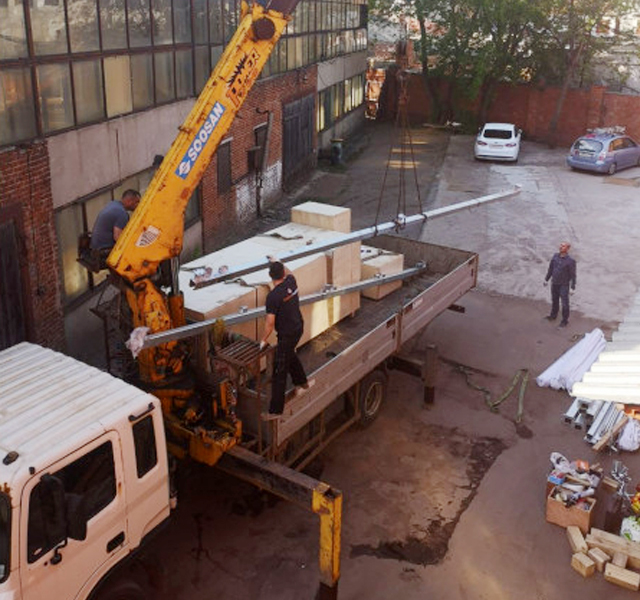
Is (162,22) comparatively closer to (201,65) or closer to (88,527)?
(201,65)

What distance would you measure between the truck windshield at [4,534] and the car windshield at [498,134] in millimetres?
27091

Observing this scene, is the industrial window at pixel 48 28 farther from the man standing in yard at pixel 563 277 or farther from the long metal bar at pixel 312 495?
the man standing in yard at pixel 563 277

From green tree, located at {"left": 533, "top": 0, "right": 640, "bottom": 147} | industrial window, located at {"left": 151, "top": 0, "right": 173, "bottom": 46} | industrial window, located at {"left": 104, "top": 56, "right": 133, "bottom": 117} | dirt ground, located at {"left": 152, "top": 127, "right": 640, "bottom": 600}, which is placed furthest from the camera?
green tree, located at {"left": 533, "top": 0, "right": 640, "bottom": 147}

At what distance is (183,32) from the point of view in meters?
15.1

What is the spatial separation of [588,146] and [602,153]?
61 centimetres

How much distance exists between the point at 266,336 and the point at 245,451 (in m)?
1.17

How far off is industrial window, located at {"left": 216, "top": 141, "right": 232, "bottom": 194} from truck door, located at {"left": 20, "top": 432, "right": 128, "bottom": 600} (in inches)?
497

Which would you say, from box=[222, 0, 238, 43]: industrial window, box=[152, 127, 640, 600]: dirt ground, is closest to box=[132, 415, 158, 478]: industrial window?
box=[152, 127, 640, 600]: dirt ground

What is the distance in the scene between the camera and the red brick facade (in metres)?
32.0

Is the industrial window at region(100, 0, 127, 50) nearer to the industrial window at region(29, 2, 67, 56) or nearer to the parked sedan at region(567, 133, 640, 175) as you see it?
the industrial window at region(29, 2, 67, 56)

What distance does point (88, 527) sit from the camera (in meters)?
5.52

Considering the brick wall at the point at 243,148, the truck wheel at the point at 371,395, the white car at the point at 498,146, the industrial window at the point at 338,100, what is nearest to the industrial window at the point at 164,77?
the brick wall at the point at 243,148

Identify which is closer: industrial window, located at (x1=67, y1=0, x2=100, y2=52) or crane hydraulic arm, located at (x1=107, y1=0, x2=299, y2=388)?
crane hydraulic arm, located at (x1=107, y1=0, x2=299, y2=388)

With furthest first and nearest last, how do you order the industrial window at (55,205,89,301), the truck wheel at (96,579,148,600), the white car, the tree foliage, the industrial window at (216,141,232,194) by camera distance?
the tree foliage → the white car → the industrial window at (216,141,232,194) → the industrial window at (55,205,89,301) → the truck wheel at (96,579,148,600)
